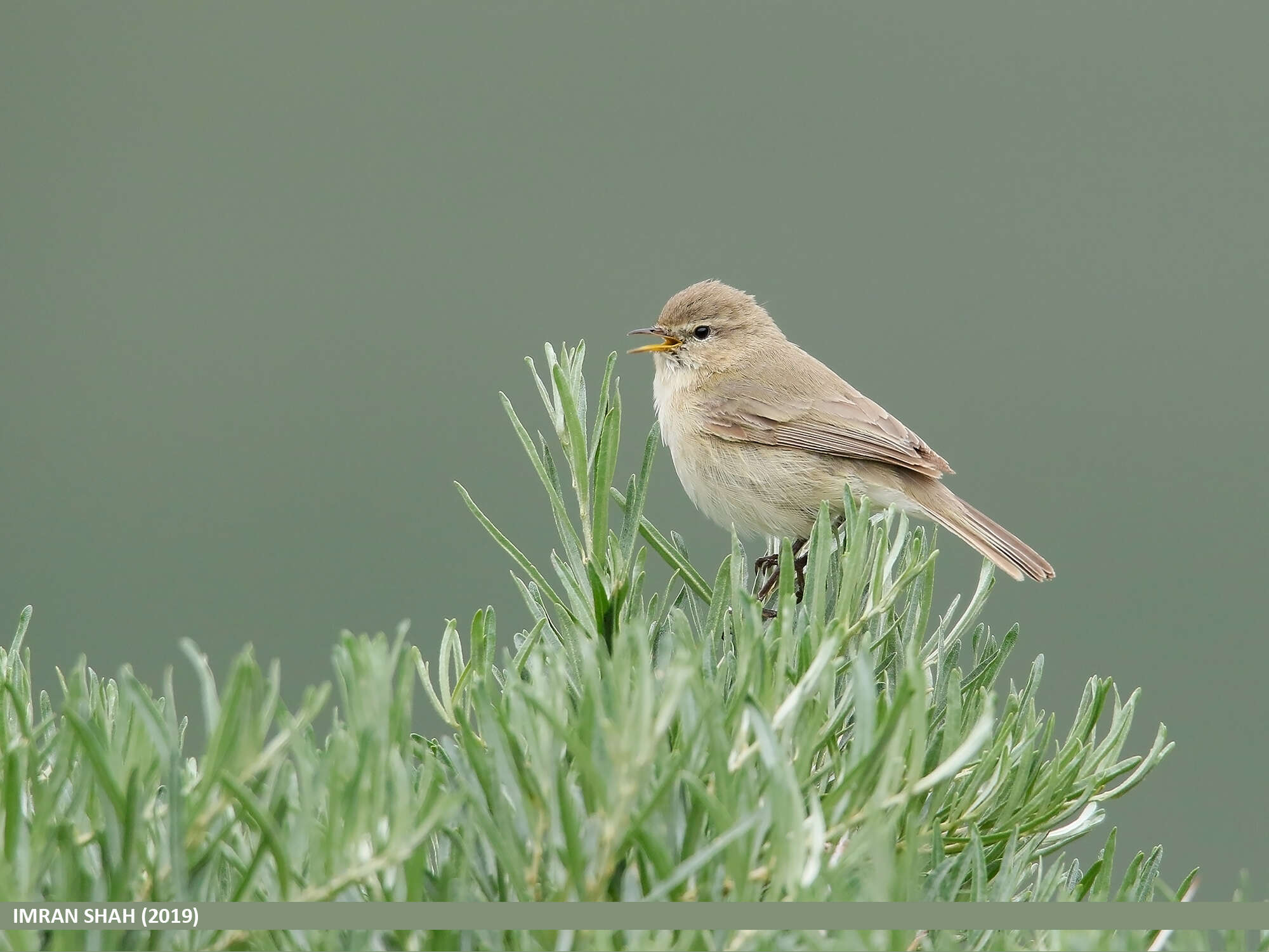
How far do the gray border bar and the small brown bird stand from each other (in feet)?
8.78

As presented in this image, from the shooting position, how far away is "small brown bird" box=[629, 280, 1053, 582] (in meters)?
3.62

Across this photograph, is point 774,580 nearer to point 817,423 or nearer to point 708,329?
point 817,423

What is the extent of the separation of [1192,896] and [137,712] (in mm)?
771

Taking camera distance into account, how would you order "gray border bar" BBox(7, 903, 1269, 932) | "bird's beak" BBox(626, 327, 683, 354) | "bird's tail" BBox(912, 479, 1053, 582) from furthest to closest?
"bird's beak" BBox(626, 327, 683, 354) < "bird's tail" BBox(912, 479, 1053, 582) < "gray border bar" BBox(7, 903, 1269, 932)

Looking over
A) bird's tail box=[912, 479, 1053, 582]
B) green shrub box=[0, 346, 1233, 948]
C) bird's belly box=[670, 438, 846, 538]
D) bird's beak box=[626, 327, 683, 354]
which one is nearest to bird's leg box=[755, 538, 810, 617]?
green shrub box=[0, 346, 1233, 948]

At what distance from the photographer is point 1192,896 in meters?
0.91

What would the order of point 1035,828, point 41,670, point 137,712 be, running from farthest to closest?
point 41,670
point 1035,828
point 137,712

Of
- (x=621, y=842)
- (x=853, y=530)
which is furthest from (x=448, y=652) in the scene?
(x=621, y=842)

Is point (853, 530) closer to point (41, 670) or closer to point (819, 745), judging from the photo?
point (819, 745)

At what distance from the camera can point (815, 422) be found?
393 cm

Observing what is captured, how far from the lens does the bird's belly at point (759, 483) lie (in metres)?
3.65

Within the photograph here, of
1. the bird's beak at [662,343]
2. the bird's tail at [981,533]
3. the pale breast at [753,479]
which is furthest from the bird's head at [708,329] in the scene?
the bird's tail at [981,533]

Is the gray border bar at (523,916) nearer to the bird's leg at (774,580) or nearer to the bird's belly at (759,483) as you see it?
the bird's leg at (774,580)

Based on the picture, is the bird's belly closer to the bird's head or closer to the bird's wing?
the bird's wing
